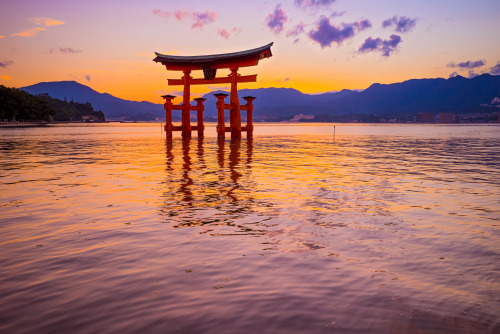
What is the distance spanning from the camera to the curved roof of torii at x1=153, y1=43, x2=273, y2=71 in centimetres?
2870

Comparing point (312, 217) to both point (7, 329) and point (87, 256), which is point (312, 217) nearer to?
point (87, 256)

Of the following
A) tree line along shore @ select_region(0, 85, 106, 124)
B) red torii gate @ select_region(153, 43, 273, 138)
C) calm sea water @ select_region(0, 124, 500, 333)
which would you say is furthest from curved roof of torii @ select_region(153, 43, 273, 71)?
tree line along shore @ select_region(0, 85, 106, 124)

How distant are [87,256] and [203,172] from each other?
25.4 ft

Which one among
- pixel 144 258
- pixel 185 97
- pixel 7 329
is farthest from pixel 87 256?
pixel 185 97

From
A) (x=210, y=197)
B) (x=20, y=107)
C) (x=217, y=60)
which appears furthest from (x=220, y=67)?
(x=20, y=107)

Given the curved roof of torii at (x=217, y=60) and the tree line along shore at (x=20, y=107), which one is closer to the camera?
the curved roof of torii at (x=217, y=60)

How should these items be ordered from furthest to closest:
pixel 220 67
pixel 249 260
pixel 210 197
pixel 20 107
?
pixel 20 107
pixel 220 67
pixel 210 197
pixel 249 260

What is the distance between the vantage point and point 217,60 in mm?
30188

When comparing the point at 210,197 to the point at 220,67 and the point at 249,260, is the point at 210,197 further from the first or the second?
the point at 220,67

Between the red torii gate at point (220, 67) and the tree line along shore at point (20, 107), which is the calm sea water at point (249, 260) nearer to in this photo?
the red torii gate at point (220, 67)

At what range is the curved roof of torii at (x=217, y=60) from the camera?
28703 mm

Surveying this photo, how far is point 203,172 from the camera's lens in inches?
474

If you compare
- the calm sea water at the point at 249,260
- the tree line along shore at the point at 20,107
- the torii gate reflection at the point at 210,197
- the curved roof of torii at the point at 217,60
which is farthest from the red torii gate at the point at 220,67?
the tree line along shore at the point at 20,107

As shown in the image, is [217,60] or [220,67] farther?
[220,67]
